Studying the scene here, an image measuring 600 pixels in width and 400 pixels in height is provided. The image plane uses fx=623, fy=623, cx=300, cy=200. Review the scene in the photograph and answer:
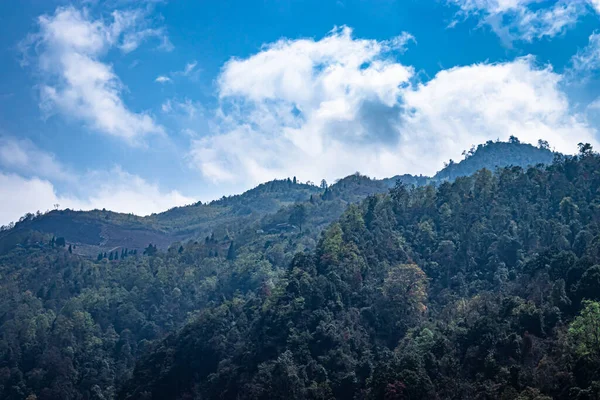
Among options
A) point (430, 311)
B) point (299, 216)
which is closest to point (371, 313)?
point (430, 311)

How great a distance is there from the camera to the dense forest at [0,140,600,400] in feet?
165

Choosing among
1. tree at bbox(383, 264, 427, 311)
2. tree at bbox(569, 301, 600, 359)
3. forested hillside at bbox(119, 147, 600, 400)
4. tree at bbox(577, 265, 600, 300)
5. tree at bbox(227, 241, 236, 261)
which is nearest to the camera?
tree at bbox(569, 301, 600, 359)

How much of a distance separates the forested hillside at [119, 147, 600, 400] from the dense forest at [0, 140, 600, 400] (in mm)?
193

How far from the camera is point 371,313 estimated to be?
68.6 metres

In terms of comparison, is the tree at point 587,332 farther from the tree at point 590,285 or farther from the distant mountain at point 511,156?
the distant mountain at point 511,156

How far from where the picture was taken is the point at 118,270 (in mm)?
130125

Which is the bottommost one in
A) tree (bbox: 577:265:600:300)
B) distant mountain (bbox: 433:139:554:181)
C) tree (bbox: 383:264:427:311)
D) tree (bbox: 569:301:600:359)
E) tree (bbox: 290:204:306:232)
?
tree (bbox: 569:301:600:359)

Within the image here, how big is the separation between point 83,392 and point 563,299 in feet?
207

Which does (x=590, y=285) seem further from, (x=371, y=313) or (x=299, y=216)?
(x=299, y=216)

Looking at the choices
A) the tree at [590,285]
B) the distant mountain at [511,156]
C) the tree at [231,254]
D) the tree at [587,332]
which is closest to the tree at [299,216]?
the tree at [231,254]

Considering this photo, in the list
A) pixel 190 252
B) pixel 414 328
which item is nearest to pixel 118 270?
pixel 190 252

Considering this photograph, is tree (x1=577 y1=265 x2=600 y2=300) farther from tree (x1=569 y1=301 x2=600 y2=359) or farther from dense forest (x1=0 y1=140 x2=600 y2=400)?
tree (x1=569 y1=301 x2=600 y2=359)

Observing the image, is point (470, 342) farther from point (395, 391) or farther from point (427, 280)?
point (427, 280)

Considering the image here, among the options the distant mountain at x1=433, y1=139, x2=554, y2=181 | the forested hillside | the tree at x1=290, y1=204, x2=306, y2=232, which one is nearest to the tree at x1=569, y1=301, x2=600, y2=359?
the forested hillside
